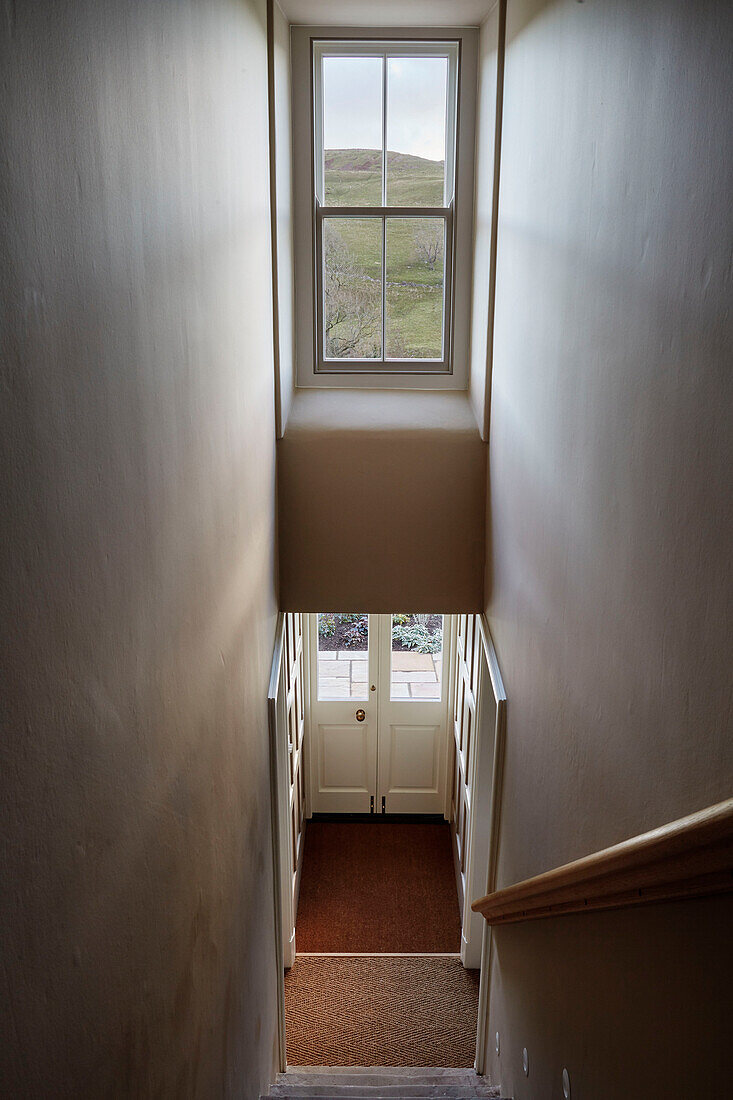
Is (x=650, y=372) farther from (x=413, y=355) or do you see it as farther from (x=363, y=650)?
(x=363, y=650)

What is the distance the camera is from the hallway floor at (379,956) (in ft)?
16.0

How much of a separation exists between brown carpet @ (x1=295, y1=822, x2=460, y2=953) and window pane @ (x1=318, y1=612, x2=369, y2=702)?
3.67 feet

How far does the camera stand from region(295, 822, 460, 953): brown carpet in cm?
566

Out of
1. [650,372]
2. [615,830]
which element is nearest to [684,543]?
[650,372]

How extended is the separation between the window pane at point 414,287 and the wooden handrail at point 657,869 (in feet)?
12.0

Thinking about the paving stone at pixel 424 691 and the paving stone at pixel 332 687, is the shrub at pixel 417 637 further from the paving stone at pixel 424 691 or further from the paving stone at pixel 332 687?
the paving stone at pixel 332 687

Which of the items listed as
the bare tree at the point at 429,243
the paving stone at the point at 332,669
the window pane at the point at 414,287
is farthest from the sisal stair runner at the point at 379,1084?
the bare tree at the point at 429,243

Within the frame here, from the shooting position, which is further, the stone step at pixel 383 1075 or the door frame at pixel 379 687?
the door frame at pixel 379 687

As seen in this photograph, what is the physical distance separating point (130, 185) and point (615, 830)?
181cm

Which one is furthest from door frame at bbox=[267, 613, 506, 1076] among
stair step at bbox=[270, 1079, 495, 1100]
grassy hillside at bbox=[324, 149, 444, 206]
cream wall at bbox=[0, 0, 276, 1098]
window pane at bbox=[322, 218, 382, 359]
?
grassy hillside at bbox=[324, 149, 444, 206]

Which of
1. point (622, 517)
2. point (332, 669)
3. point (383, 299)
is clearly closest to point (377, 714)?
point (332, 669)

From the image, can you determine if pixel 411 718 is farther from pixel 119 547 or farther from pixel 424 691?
pixel 119 547

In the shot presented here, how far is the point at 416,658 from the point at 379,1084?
312 centimetres

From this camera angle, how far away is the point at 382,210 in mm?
5055
